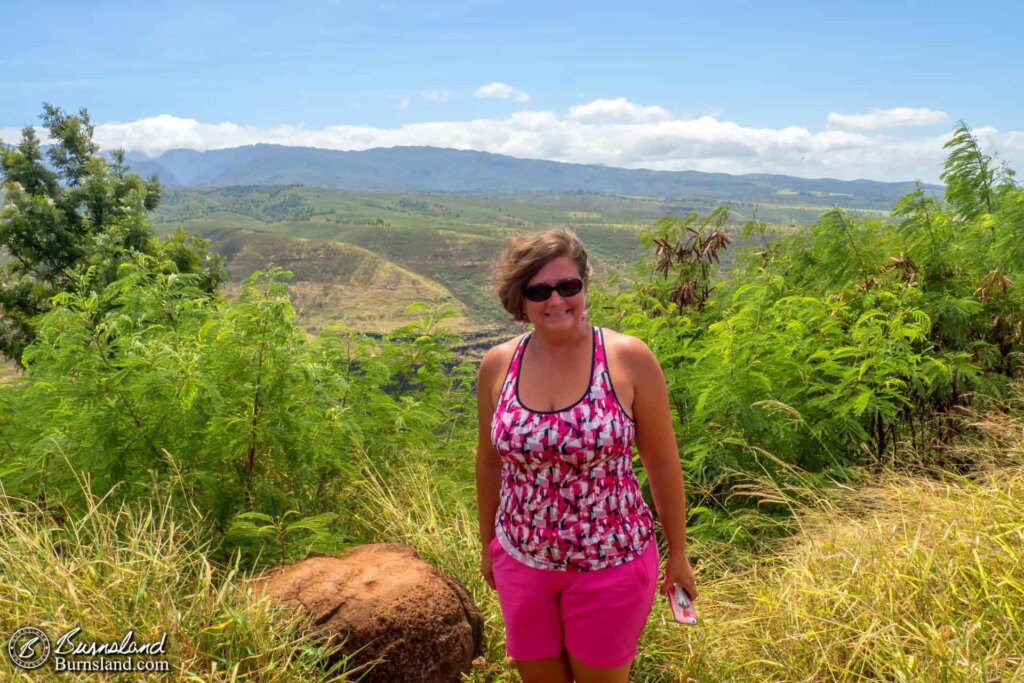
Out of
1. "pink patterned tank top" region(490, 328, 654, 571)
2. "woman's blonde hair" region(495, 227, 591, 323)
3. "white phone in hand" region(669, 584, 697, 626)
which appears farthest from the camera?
"white phone in hand" region(669, 584, 697, 626)

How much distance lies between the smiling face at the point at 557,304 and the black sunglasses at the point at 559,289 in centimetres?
1

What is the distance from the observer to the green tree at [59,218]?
14531 mm

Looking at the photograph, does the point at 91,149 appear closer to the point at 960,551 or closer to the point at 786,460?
the point at 786,460

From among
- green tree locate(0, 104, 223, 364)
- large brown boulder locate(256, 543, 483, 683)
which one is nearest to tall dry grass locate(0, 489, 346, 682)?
large brown boulder locate(256, 543, 483, 683)

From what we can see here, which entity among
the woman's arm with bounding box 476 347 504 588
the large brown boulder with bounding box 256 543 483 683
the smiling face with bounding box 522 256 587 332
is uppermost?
the smiling face with bounding box 522 256 587 332

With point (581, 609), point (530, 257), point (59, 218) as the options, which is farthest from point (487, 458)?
point (59, 218)

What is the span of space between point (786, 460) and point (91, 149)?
18.9 meters

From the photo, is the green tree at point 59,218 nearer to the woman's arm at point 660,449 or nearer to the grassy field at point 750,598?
the grassy field at point 750,598

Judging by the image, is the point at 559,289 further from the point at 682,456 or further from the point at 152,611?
the point at 682,456

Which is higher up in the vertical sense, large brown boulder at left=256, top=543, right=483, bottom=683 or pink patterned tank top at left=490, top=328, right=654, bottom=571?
pink patterned tank top at left=490, top=328, right=654, bottom=571

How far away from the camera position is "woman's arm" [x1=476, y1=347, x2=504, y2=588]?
2578mm

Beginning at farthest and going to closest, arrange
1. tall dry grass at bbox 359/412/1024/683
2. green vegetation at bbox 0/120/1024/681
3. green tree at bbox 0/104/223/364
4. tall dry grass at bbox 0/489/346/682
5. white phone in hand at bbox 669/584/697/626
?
green tree at bbox 0/104/223/364 → green vegetation at bbox 0/120/1024/681 → tall dry grass at bbox 359/412/1024/683 → tall dry grass at bbox 0/489/346/682 → white phone in hand at bbox 669/584/697/626

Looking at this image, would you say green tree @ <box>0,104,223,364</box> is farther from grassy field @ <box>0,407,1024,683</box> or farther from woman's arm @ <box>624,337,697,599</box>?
woman's arm @ <box>624,337,697,599</box>

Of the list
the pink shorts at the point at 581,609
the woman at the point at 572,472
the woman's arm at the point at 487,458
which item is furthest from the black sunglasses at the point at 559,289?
the pink shorts at the point at 581,609
